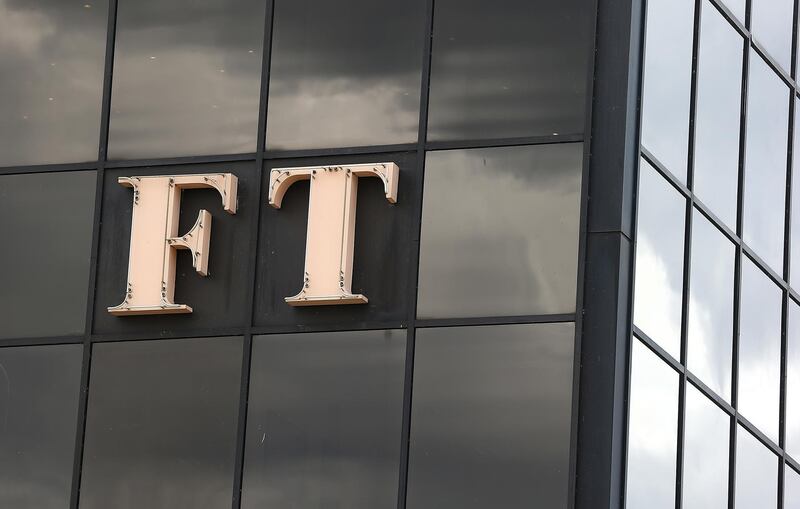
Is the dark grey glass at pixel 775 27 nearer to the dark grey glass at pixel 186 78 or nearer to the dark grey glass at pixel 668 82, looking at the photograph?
the dark grey glass at pixel 668 82

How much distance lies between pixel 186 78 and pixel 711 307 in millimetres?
7155

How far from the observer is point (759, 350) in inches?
1032

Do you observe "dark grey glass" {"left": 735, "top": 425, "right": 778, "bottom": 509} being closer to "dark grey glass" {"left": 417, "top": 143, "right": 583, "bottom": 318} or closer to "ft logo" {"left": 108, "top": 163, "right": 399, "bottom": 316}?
"dark grey glass" {"left": 417, "top": 143, "right": 583, "bottom": 318}

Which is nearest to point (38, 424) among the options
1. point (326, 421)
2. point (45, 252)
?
point (45, 252)

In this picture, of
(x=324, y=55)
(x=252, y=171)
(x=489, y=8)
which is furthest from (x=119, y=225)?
(x=489, y=8)

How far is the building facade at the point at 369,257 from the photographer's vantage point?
21922mm

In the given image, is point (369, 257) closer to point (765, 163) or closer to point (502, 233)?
point (502, 233)

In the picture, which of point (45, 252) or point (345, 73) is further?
point (45, 252)

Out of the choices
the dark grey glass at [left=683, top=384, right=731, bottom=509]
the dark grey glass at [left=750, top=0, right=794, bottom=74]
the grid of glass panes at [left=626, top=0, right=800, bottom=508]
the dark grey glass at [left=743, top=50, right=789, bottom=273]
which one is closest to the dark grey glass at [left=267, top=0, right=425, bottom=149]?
the grid of glass panes at [left=626, top=0, right=800, bottom=508]

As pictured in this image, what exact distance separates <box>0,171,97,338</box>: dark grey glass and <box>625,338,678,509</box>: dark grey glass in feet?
22.4

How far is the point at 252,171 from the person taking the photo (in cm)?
2364

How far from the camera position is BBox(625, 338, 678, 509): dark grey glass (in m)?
21.9

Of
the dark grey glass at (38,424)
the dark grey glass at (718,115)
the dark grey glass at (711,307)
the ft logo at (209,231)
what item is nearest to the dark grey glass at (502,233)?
the ft logo at (209,231)

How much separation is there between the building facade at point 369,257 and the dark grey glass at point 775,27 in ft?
5.86
